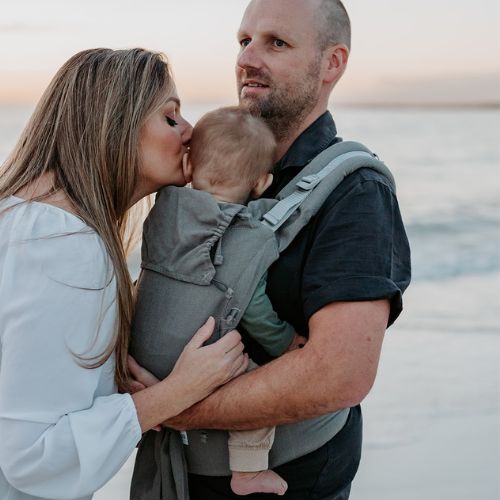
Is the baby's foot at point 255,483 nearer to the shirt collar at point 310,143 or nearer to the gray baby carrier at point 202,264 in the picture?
the gray baby carrier at point 202,264

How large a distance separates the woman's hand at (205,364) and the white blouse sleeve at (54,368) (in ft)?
0.74

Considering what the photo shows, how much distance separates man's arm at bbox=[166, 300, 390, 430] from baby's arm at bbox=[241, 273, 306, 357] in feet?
0.39

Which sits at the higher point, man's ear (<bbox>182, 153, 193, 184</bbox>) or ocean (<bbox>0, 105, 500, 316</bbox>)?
man's ear (<bbox>182, 153, 193, 184</bbox>)

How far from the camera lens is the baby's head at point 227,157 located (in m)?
2.48

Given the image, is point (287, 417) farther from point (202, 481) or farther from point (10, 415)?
point (10, 415)

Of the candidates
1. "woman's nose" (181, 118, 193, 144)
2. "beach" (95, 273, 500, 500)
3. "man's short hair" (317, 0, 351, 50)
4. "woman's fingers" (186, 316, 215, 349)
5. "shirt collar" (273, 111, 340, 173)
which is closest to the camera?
"woman's fingers" (186, 316, 215, 349)

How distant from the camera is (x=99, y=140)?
2258mm

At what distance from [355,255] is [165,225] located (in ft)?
1.76

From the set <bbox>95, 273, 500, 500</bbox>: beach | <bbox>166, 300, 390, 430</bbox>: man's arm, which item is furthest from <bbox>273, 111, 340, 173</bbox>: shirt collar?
<bbox>95, 273, 500, 500</bbox>: beach

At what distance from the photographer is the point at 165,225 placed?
243 centimetres

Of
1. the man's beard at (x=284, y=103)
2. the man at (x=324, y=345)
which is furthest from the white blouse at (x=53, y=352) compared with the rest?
the man's beard at (x=284, y=103)

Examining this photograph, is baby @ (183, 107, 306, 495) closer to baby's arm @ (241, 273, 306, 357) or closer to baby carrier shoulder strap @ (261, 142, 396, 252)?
baby's arm @ (241, 273, 306, 357)

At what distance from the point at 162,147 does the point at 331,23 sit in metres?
0.95

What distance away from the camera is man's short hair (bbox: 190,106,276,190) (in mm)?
2477
